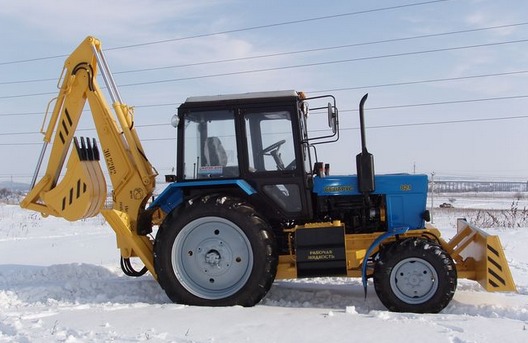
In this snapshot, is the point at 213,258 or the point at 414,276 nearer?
the point at 414,276

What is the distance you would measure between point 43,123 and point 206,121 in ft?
8.55

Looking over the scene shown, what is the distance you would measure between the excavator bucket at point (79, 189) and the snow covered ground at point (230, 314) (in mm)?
1016

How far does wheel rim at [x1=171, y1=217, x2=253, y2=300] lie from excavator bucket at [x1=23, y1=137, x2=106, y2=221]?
1.60 m

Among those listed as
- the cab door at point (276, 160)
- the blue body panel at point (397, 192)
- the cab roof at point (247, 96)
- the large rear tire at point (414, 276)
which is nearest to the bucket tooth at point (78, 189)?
the cab roof at point (247, 96)

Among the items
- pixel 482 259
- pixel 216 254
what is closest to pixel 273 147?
pixel 216 254

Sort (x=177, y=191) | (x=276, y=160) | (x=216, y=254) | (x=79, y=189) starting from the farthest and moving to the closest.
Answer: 1. (x=79, y=189)
2. (x=177, y=191)
3. (x=276, y=160)
4. (x=216, y=254)

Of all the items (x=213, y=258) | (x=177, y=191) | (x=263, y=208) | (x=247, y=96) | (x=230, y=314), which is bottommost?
(x=230, y=314)

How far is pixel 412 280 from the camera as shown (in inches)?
241

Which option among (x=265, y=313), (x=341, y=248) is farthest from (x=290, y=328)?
(x=341, y=248)

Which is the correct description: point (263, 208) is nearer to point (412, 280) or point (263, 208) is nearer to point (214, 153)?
point (214, 153)

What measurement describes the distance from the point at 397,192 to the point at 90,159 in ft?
13.4

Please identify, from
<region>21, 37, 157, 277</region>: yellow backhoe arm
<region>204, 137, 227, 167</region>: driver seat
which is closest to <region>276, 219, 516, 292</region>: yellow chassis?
<region>204, 137, 227, 167</region>: driver seat

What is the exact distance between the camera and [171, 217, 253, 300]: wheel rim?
650 cm

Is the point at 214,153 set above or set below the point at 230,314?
above
